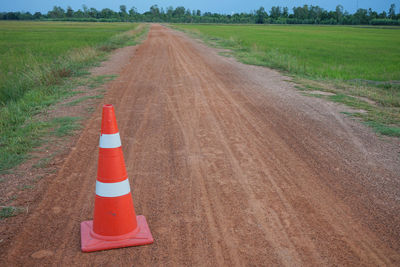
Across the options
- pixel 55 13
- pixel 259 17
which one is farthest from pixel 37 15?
pixel 259 17

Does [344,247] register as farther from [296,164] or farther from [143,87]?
[143,87]

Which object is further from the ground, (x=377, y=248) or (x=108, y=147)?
(x=108, y=147)

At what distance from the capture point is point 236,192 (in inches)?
135

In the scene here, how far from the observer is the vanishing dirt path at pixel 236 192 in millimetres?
2535

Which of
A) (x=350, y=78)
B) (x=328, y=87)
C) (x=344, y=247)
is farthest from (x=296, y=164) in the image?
(x=350, y=78)

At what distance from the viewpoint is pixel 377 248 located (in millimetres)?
2615

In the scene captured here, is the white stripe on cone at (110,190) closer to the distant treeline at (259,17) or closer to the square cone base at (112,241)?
the square cone base at (112,241)

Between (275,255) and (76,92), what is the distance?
6860mm

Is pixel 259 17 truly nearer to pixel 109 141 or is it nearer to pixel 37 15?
pixel 37 15

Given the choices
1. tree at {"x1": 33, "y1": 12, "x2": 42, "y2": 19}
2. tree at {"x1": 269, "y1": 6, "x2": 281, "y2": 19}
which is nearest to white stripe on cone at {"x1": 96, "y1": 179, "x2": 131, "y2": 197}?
tree at {"x1": 269, "y1": 6, "x2": 281, "y2": 19}

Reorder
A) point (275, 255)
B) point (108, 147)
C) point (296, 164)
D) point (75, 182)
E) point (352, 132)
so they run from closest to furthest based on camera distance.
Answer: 1. point (275, 255)
2. point (108, 147)
3. point (75, 182)
4. point (296, 164)
5. point (352, 132)

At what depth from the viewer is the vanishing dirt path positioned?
254 cm

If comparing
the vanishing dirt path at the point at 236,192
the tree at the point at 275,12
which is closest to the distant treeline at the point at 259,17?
the tree at the point at 275,12

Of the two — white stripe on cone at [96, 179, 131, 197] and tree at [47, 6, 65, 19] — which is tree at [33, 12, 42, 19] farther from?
white stripe on cone at [96, 179, 131, 197]
